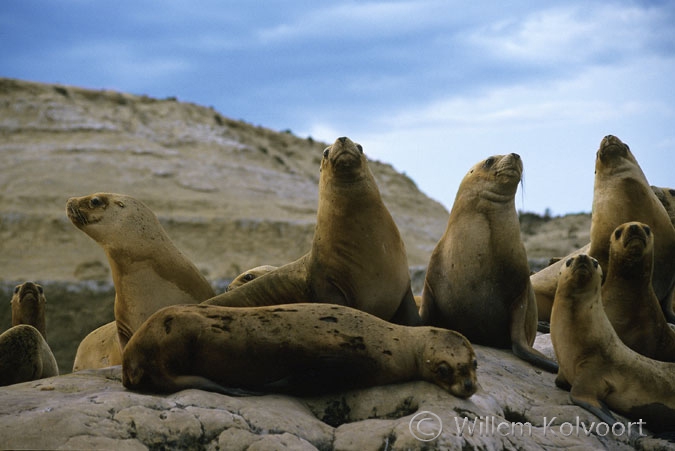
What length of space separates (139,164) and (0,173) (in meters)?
3.72

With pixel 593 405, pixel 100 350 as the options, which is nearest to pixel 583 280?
pixel 593 405

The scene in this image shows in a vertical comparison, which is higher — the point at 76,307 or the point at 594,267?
the point at 594,267

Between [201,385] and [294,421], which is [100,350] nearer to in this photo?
[201,385]

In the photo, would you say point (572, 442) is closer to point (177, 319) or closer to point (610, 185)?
point (177, 319)

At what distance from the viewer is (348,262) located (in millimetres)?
6199

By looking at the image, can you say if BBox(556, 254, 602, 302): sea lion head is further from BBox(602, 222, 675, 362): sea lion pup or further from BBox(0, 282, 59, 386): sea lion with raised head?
BBox(0, 282, 59, 386): sea lion with raised head

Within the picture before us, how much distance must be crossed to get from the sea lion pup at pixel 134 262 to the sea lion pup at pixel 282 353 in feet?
5.25

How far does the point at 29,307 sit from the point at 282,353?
12.7 feet

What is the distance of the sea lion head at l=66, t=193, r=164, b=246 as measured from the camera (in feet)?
21.6

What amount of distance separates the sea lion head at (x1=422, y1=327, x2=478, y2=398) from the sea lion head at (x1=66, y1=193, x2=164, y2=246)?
264 cm

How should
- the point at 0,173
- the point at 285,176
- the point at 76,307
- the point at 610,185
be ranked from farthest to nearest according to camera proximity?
the point at 285,176
the point at 0,173
the point at 76,307
the point at 610,185

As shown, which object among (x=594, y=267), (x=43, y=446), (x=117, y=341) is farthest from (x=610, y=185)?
(x=43, y=446)

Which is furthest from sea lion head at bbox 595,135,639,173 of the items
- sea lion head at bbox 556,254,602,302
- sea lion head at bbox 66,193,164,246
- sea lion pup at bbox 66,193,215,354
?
sea lion head at bbox 66,193,164,246

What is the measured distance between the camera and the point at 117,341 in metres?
7.06
